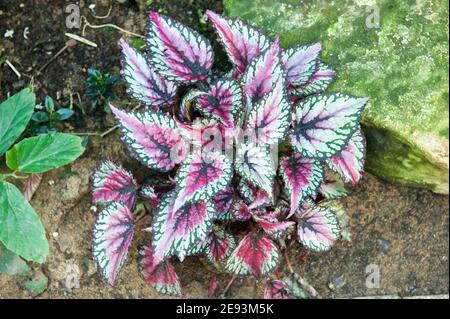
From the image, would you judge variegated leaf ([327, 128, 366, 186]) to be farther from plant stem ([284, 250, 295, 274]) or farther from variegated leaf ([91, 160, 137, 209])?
variegated leaf ([91, 160, 137, 209])

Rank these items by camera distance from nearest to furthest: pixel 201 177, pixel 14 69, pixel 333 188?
pixel 201 177, pixel 333 188, pixel 14 69

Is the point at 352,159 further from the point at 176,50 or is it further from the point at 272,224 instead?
the point at 176,50

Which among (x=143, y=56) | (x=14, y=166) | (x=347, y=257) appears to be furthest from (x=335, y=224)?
(x=14, y=166)

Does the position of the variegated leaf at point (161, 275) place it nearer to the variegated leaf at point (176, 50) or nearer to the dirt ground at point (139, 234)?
the dirt ground at point (139, 234)

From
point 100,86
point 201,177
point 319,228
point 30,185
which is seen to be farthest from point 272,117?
point 30,185

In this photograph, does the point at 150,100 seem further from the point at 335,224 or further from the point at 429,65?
the point at 429,65

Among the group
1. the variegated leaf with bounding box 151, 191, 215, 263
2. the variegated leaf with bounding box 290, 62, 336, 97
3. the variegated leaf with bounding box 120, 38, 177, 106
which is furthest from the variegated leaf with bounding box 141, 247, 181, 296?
the variegated leaf with bounding box 290, 62, 336, 97

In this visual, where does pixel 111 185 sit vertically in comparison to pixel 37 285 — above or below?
above
